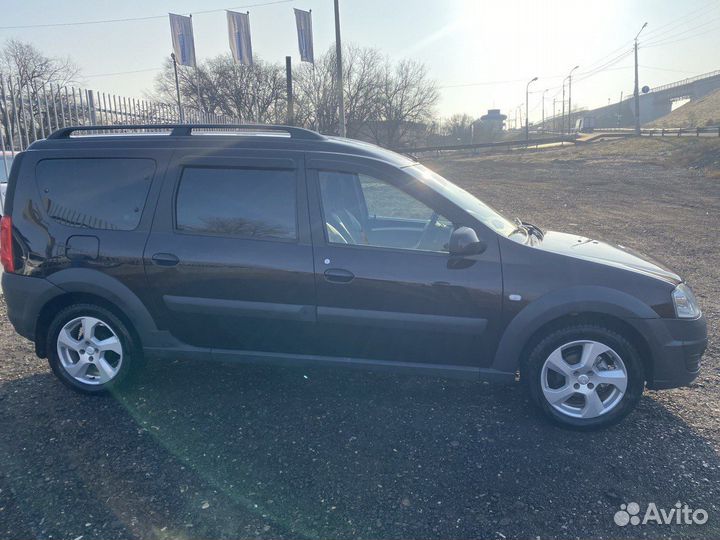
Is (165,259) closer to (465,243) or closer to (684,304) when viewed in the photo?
(465,243)

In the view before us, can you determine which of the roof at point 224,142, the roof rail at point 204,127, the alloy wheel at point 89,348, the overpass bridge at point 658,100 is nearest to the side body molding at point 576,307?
the roof at point 224,142

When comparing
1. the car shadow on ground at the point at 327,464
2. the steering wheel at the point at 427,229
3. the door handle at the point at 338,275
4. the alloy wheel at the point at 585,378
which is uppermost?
the steering wheel at the point at 427,229

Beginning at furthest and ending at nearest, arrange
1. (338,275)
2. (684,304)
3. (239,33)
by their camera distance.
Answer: (239,33), (338,275), (684,304)

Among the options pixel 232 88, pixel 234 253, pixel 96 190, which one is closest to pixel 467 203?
pixel 234 253

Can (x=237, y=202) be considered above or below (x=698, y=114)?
below

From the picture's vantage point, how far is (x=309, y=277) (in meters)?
3.78

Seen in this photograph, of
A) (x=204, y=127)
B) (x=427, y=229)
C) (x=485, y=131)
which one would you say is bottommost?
(x=427, y=229)

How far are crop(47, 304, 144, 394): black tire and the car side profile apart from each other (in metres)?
0.01

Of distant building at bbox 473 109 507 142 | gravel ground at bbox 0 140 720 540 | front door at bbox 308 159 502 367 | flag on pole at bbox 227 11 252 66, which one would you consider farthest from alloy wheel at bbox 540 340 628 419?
distant building at bbox 473 109 507 142

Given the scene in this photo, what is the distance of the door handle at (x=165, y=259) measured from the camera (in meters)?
3.94

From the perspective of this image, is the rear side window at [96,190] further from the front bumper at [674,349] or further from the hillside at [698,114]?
the hillside at [698,114]

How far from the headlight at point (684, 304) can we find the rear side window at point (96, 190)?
3.69 metres

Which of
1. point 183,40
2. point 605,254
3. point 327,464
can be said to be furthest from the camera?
point 183,40

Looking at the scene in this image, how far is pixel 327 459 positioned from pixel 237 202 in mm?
1861
